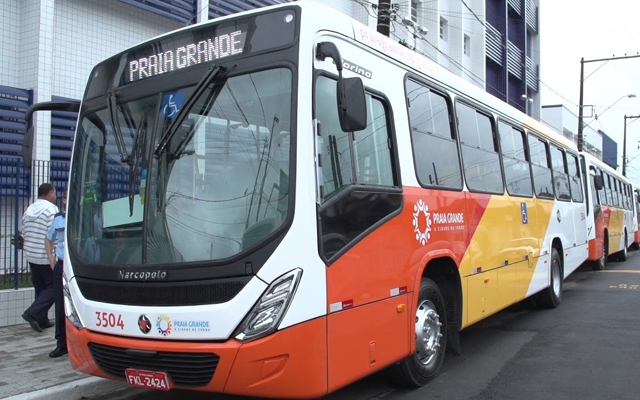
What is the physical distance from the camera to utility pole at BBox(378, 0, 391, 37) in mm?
11109

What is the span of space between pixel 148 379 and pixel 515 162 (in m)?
5.85

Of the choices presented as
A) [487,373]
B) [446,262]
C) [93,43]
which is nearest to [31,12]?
[93,43]

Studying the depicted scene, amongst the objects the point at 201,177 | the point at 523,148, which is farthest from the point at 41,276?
the point at 523,148

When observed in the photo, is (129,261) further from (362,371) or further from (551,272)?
(551,272)

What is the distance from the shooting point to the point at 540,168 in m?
9.13

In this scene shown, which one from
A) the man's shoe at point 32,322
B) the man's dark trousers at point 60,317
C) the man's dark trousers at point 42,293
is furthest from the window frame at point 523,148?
the man's shoe at point 32,322

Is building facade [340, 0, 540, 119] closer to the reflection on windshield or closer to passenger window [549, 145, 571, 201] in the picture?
passenger window [549, 145, 571, 201]

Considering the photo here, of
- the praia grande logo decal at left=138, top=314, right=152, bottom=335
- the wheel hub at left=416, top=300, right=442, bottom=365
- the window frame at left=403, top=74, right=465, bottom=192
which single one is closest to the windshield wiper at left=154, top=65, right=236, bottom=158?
the praia grande logo decal at left=138, top=314, right=152, bottom=335

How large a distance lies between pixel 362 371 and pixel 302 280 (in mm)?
993

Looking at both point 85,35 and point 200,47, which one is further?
point 85,35

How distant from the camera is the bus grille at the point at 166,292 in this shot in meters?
3.69

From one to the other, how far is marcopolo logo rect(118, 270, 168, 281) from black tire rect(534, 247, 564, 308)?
23.6 feet

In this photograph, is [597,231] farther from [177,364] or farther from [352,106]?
[177,364]

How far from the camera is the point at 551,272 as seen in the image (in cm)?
930
